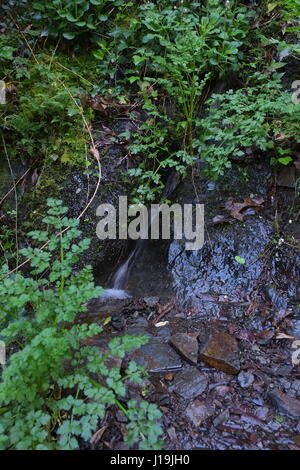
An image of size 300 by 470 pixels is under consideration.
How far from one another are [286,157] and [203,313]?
5.63 ft

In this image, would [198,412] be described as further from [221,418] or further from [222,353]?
[222,353]

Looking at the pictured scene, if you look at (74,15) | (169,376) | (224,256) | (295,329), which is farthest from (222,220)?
(74,15)

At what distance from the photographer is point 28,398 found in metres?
1.77

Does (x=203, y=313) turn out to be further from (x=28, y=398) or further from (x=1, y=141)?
(x=1, y=141)

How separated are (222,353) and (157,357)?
470 mm

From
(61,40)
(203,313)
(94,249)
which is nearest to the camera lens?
(203,313)

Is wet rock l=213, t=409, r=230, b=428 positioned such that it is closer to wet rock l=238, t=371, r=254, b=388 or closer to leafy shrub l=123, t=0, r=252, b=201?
wet rock l=238, t=371, r=254, b=388

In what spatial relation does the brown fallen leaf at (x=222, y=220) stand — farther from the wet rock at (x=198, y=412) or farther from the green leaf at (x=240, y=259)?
the wet rock at (x=198, y=412)

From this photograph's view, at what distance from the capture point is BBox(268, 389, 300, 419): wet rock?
2.05 metres

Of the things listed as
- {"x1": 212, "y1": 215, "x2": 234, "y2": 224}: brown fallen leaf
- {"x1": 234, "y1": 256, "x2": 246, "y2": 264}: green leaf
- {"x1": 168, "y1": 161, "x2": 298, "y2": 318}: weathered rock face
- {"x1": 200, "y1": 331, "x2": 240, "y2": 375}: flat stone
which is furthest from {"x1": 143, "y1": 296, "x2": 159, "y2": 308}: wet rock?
{"x1": 212, "y1": 215, "x2": 234, "y2": 224}: brown fallen leaf

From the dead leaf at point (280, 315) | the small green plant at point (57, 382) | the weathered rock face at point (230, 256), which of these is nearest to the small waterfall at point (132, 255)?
the weathered rock face at point (230, 256)

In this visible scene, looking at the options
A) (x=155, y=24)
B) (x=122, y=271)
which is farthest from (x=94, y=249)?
(x=155, y=24)

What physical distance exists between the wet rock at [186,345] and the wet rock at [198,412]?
1.00 feet

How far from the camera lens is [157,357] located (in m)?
2.45
